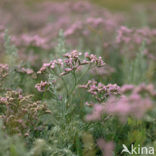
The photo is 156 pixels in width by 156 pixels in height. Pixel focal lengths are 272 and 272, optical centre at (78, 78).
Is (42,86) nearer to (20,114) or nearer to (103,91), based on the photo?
(20,114)

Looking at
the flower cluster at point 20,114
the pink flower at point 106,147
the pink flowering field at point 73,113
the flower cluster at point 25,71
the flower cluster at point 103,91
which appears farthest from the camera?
the flower cluster at point 25,71

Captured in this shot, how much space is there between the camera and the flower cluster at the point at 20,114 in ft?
9.95

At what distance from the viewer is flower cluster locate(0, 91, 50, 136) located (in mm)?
3031

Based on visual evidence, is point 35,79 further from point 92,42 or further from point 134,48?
point 92,42

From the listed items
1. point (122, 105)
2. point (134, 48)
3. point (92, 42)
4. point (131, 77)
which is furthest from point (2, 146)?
point (92, 42)

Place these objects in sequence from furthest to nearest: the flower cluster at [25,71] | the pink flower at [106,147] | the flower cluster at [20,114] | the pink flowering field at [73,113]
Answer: the flower cluster at [25,71], the flower cluster at [20,114], the pink flower at [106,147], the pink flowering field at [73,113]

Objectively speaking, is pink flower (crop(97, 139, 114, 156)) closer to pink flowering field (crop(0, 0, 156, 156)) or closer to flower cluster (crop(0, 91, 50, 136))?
pink flowering field (crop(0, 0, 156, 156))

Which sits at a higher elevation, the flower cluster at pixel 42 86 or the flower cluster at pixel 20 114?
the flower cluster at pixel 42 86

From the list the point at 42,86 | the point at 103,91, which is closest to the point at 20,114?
the point at 42,86

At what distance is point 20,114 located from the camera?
3092 mm

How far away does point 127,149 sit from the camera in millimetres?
3275

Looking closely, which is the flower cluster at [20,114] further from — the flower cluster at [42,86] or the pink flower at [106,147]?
the pink flower at [106,147]

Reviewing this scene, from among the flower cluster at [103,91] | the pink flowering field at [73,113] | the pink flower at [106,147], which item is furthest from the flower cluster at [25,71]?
the pink flower at [106,147]

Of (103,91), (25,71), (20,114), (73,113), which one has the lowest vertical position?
(73,113)
